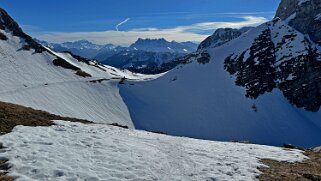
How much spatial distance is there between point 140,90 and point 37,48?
111ft

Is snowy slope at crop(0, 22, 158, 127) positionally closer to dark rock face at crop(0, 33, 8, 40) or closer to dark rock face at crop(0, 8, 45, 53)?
dark rock face at crop(0, 33, 8, 40)

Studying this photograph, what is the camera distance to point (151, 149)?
25516 mm

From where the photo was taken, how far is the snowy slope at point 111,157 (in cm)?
1880

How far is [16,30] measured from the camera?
118m

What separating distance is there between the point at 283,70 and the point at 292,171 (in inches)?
4050

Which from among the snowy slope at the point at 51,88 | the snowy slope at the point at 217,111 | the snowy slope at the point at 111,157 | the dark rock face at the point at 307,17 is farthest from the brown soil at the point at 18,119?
the dark rock face at the point at 307,17

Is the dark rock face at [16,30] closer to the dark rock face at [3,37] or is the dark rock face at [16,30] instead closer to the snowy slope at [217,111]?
the dark rock face at [3,37]

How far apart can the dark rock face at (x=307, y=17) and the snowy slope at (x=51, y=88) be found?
8584 centimetres

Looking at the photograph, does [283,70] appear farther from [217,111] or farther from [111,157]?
[111,157]

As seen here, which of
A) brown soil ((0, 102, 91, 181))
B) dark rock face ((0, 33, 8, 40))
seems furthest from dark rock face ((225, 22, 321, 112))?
brown soil ((0, 102, 91, 181))

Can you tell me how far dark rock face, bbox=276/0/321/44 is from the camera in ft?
485

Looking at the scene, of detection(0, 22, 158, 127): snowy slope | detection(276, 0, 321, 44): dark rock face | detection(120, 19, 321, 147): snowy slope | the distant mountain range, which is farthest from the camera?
detection(276, 0, 321, 44): dark rock face

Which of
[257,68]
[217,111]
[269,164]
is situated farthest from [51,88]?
[257,68]

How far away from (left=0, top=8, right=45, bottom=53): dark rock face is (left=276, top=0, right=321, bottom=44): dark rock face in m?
98.8
